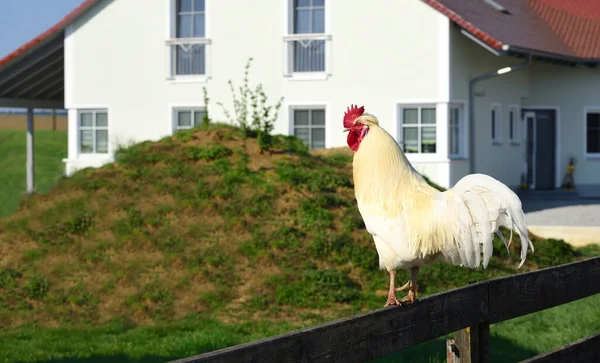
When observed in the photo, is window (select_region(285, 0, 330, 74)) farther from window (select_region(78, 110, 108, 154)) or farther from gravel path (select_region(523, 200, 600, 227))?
gravel path (select_region(523, 200, 600, 227))

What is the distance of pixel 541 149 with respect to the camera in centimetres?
3297

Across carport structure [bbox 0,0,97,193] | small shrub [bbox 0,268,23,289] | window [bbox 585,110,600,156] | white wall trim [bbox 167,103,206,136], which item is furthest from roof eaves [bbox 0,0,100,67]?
window [bbox 585,110,600,156]

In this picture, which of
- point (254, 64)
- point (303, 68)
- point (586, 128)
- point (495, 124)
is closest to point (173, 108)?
point (254, 64)

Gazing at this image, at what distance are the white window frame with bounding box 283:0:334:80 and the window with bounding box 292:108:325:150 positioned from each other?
37.0 inches

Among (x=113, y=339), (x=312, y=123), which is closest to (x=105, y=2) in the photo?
(x=312, y=123)

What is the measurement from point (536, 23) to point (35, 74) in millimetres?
16557

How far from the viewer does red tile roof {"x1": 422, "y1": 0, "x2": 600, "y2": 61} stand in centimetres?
2583

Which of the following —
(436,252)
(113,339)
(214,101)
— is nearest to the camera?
(436,252)

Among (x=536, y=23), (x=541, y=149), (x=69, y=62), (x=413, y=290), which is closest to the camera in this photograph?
(x=413, y=290)

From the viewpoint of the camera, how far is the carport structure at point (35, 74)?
1098 inches

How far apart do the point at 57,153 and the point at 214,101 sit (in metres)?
21.0

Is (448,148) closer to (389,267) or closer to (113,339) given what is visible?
(113,339)

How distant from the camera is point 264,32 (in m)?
27.1

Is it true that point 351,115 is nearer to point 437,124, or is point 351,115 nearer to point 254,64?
point 437,124
